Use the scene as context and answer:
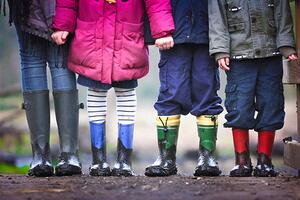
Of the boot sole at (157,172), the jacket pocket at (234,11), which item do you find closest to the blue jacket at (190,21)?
the jacket pocket at (234,11)

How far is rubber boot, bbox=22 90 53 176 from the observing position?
3.60 metres

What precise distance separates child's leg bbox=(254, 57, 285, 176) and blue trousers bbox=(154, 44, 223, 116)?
0.73 ft

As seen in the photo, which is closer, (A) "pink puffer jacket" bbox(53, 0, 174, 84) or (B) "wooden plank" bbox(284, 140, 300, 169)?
(B) "wooden plank" bbox(284, 140, 300, 169)

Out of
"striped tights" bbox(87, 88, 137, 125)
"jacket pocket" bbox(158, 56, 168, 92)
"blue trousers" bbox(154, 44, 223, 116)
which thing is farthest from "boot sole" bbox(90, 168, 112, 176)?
"jacket pocket" bbox(158, 56, 168, 92)

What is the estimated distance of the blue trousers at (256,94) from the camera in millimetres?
3482

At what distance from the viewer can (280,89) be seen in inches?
138

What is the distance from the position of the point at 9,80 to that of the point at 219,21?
411 centimetres

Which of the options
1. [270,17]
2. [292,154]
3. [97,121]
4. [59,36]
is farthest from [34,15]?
[292,154]

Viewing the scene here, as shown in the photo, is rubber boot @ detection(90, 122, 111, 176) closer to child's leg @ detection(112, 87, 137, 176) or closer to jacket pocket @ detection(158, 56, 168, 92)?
child's leg @ detection(112, 87, 137, 176)

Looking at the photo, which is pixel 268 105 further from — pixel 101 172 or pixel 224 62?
pixel 101 172

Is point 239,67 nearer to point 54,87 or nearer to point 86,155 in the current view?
point 54,87

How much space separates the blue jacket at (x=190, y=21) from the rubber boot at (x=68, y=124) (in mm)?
510

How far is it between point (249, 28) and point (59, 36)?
36.7 inches

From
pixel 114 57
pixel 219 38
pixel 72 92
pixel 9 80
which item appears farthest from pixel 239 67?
pixel 9 80
